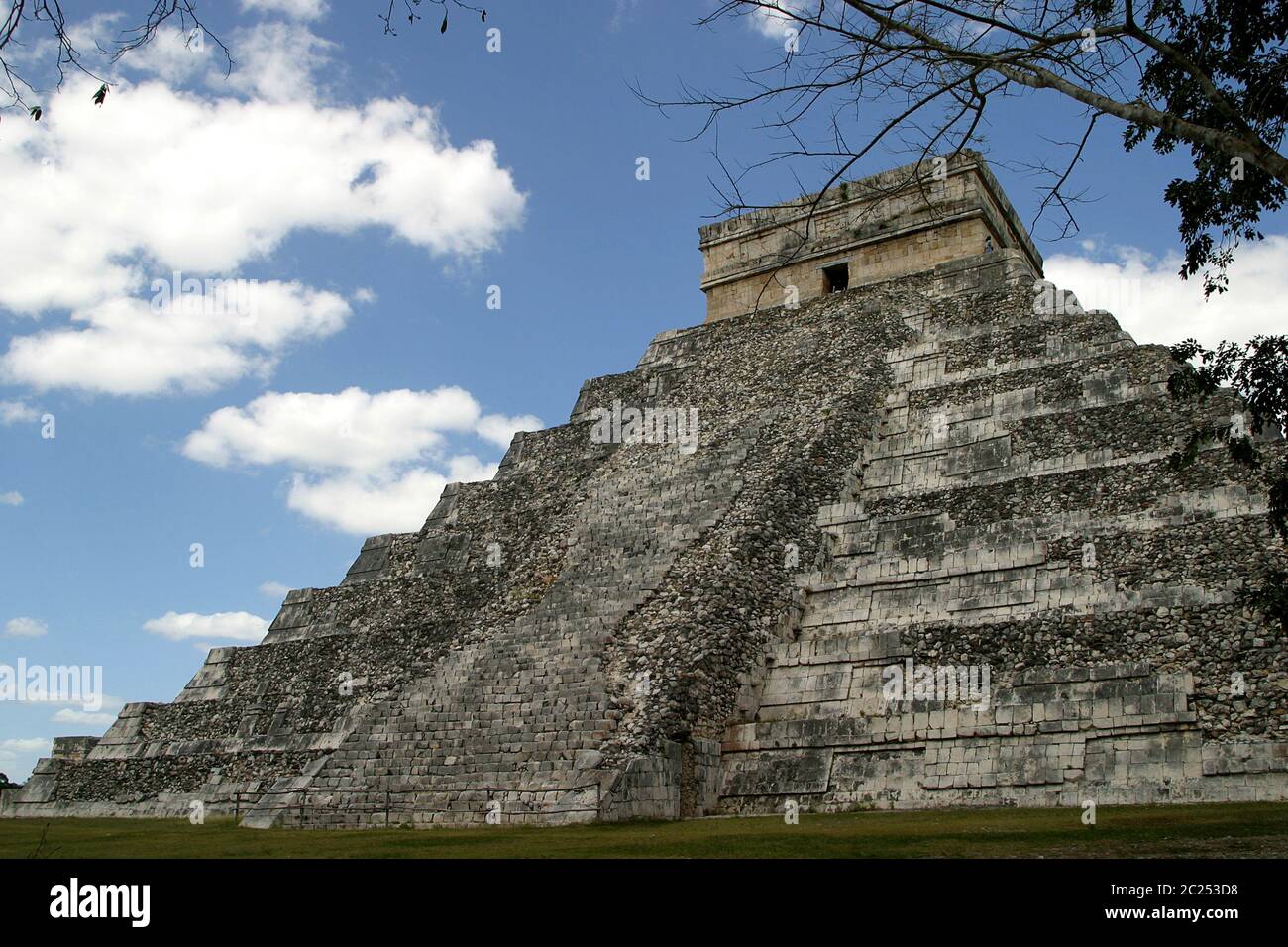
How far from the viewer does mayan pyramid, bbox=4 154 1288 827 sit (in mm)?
11836

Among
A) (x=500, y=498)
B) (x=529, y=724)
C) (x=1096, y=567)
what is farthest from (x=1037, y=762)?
(x=500, y=498)

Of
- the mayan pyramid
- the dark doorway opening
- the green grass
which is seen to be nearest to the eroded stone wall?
the mayan pyramid

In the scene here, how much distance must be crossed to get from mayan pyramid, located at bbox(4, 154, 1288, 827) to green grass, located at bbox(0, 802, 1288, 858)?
907 mm

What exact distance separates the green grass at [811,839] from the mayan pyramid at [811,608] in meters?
0.91

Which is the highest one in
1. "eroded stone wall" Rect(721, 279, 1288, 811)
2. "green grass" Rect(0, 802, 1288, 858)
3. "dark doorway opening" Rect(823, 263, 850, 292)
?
"dark doorway opening" Rect(823, 263, 850, 292)

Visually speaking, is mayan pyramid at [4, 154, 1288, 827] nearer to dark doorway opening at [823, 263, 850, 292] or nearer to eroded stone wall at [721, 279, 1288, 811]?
eroded stone wall at [721, 279, 1288, 811]

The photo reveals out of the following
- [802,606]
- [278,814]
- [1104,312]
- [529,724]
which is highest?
[1104,312]

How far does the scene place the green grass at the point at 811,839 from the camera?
7.73 m

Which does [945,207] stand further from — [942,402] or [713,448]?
[713,448]

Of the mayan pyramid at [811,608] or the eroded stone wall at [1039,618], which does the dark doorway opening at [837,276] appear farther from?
the eroded stone wall at [1039,618]

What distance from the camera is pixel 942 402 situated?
17.8m

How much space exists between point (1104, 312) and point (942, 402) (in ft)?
9.11

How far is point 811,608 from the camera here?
15.0 meters

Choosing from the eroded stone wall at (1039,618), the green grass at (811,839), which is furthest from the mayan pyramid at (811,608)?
the green grass at (811,839)
